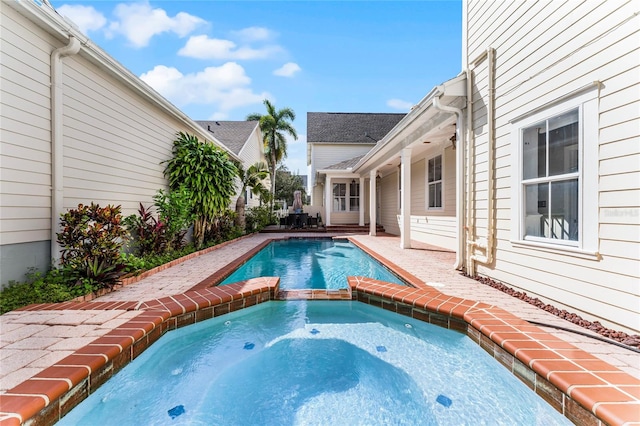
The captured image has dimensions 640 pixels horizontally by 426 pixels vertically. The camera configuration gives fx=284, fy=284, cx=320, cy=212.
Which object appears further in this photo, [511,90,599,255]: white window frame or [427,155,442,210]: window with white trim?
[427,155,442,210]: window with white trim

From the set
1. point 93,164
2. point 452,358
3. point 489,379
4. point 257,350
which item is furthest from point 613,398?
point 93,164

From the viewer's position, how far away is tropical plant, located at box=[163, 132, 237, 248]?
7715 mm

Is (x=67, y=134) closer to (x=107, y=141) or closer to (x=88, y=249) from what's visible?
(x=107, y=141)

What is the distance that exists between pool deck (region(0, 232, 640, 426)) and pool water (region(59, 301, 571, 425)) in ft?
0.54

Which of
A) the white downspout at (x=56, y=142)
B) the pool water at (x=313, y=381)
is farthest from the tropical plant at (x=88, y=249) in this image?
the pool water at (x=313, y=381)

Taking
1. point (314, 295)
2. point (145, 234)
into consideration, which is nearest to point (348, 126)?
point (145, 234)

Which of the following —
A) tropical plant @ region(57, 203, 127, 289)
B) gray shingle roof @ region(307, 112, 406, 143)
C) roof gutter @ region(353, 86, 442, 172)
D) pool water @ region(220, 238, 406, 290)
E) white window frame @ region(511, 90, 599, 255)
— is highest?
gray shingle roof @ region(307, 112, 406, 143)

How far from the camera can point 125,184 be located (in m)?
6.01

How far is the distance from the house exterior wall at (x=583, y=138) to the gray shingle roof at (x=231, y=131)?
12.2 metres

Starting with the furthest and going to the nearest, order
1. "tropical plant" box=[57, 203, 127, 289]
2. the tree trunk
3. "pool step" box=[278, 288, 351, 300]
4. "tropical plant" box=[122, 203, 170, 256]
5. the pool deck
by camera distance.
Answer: the tree trunk < "tropical plant" box=[122, 203, 170, 256] < "pool step" box=[278, 288, 351, 300] < "tropical plant" box=[57, 203, 127, 289] < the pool deck

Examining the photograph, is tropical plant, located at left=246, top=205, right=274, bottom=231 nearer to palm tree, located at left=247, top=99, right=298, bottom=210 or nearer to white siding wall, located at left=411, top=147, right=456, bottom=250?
palm tree, located at left=247, top=99, right=298, bottom=210

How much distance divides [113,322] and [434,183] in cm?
882

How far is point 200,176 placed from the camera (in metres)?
7.76

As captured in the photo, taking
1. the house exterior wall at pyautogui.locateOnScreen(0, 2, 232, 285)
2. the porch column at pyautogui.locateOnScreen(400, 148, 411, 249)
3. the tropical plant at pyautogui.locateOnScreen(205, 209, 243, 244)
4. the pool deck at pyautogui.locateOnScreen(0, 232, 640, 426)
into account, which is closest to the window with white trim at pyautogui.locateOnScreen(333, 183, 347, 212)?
the tropical plant at pyautogui.locateOnScreen(205, 209, 243, 244)
